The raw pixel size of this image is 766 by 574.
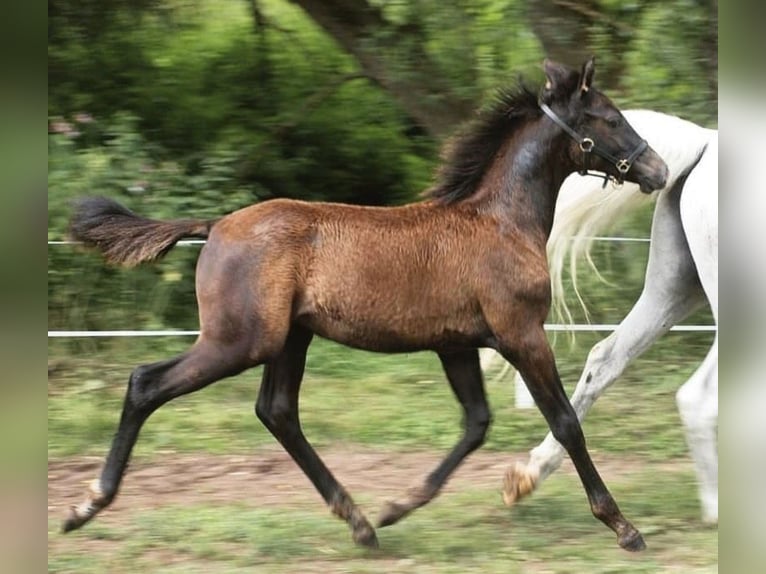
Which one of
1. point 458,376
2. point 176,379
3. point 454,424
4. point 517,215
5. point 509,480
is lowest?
point 454,424

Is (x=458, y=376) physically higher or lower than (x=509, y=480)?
higher

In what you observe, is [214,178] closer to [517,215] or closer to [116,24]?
[116,24]

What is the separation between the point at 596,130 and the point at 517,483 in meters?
1.48

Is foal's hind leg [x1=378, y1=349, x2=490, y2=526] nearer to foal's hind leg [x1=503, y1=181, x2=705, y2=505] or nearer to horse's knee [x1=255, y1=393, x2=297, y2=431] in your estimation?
foal's hind leg [x1=503, y1=181, x2=705, y2=505]

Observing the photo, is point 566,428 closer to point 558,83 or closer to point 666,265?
point 666,265

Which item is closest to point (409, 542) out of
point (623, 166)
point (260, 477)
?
point (260, 477)

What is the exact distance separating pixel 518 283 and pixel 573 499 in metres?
1.28

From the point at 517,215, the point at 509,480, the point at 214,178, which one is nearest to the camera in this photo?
the point at 517,215

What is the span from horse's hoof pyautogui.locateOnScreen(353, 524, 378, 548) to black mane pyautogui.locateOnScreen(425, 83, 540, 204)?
132 cm

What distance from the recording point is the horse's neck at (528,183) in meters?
4.33

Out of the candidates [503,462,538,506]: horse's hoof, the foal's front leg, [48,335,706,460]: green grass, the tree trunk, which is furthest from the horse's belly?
the tree trunk

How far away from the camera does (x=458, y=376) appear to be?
4.50m

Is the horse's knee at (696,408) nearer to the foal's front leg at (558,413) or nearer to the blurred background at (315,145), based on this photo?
the foal's front leg at (558,413)

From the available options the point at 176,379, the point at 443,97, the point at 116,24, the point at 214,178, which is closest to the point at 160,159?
the point at 214,178
